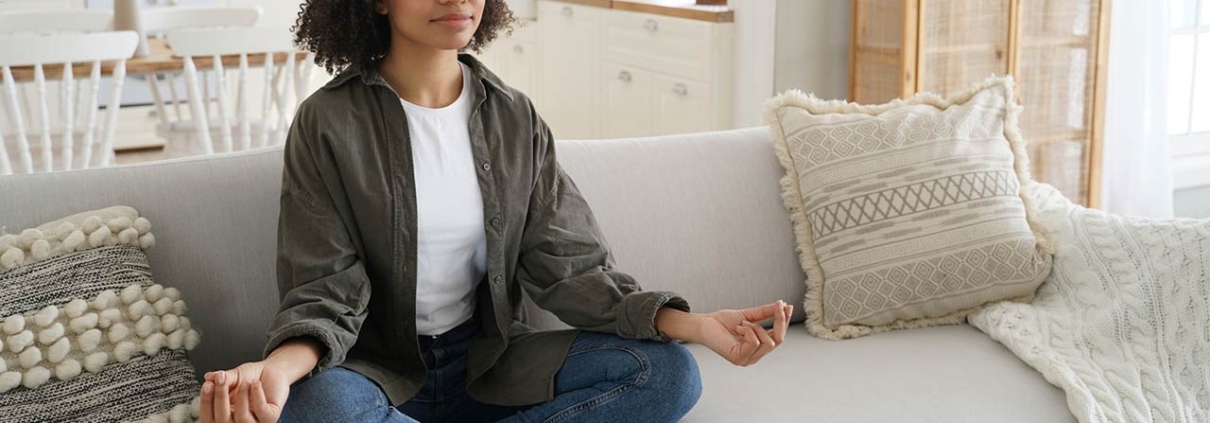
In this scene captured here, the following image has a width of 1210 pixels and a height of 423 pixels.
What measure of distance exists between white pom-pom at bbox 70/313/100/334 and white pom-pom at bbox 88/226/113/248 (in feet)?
0.36

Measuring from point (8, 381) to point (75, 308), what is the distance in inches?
4.2

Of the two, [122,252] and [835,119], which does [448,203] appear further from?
[835,119]

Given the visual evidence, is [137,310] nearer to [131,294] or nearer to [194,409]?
[131,294]

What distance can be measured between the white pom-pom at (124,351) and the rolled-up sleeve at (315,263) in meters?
0.18

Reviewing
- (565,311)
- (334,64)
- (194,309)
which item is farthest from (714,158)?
(194,309)

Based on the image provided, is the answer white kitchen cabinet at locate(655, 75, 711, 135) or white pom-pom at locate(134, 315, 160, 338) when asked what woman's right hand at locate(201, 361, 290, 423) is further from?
white kitchen cabinet at locate(655, 75, 711, 135)

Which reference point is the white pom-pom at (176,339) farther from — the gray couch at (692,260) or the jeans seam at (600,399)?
the jeans seam at (600,399)

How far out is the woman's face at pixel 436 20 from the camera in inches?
59.4

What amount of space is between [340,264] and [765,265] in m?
0.76

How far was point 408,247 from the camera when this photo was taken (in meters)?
1.53

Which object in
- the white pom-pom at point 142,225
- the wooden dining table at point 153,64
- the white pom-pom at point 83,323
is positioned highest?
the wooden dining table at point 153,64

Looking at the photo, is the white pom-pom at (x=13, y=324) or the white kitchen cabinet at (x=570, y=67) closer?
the white pom-pom at (x=13, y=324)

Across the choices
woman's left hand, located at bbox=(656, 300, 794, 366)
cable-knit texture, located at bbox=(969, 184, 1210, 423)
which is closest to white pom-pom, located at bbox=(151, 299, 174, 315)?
woman's left hand, located at bbox=(656, 300, 794, 366)

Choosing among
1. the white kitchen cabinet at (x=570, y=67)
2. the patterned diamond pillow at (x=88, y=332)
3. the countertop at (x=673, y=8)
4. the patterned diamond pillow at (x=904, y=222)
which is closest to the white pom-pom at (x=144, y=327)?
the patterned diamond pillow at (x=88, y=332)
